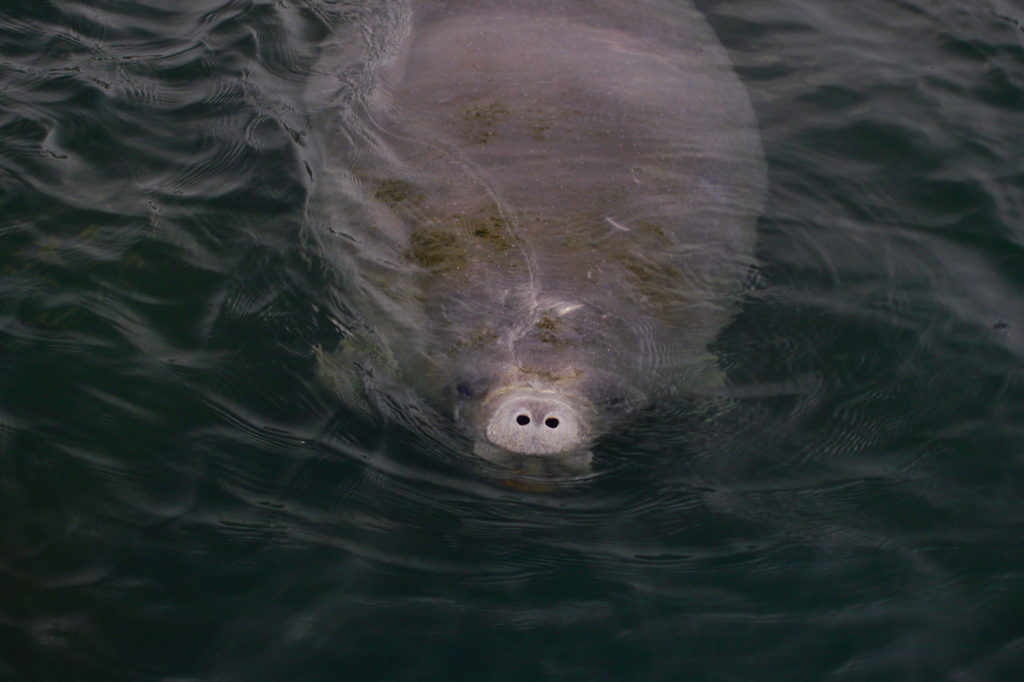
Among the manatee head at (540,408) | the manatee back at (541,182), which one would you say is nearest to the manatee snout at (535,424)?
the manatee head at (540,408)

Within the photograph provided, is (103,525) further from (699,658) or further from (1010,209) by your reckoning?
(1010,209)

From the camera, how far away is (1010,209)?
501 centimetres

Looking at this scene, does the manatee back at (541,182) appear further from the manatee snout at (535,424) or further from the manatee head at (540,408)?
the manatee snout at (535,424)

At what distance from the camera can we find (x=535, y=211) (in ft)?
13.2

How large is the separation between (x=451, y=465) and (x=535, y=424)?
19.6 inches

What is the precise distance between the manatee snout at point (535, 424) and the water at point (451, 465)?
251 millimetres

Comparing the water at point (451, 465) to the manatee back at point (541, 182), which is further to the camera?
the manatee back at point (541, 182)

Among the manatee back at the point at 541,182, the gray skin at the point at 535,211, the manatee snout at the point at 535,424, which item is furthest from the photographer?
the manatee back at the point at 541,182

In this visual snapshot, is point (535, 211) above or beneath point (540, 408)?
above

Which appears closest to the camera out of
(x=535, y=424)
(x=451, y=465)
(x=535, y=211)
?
(x=535, y=424)

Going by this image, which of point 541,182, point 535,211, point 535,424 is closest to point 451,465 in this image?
point 535,424

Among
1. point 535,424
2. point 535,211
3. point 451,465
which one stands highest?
point 535,211

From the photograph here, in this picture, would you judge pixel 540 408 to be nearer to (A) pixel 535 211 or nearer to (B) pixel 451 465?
(B) pixel 451 465

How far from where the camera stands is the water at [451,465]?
10.0ft
